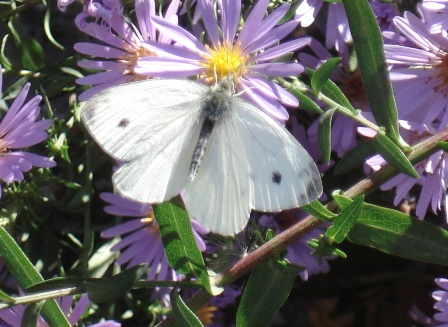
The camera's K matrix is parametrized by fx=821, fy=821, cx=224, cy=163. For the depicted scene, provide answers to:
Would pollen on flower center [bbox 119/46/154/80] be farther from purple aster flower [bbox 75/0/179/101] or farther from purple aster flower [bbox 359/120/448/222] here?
purple aster flower [bbox 359/120/448/222]

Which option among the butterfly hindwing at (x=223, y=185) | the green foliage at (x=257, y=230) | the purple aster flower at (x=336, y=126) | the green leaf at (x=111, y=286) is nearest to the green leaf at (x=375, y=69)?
the green foliage at (x=257, y=230)

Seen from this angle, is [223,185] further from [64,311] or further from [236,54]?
[64,311]

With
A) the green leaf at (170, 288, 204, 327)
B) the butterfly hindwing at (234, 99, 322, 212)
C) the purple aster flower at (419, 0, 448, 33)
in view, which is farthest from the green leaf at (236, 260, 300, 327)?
the purple aster flower at (419, 0, 448, 33)

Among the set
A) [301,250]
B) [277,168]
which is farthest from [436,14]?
[301,250]

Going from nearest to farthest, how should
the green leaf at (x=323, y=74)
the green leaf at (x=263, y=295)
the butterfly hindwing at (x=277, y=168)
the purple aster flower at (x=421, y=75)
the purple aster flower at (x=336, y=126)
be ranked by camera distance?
the butterfly hindwing at (x=277, y=168)
the green leaf at (x=323, y=74)
the green leaf at (x=263, y=295)
the purple aster flower at (x=421, y=75)
the purple aster flower at (x=336, y=126)

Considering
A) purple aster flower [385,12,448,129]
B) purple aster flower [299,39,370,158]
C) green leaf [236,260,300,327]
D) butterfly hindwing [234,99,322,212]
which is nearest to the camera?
butterfly hindwing [234,99,322,212]

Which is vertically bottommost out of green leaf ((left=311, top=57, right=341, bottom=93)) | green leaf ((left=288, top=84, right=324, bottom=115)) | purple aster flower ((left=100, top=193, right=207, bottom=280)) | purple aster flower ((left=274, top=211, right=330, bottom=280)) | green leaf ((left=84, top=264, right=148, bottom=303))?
purple aster flower ((left=274, top=211, right=330, bottom=280))

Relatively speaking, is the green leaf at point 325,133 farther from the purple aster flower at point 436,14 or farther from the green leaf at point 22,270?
the green leaf at point 22,270
